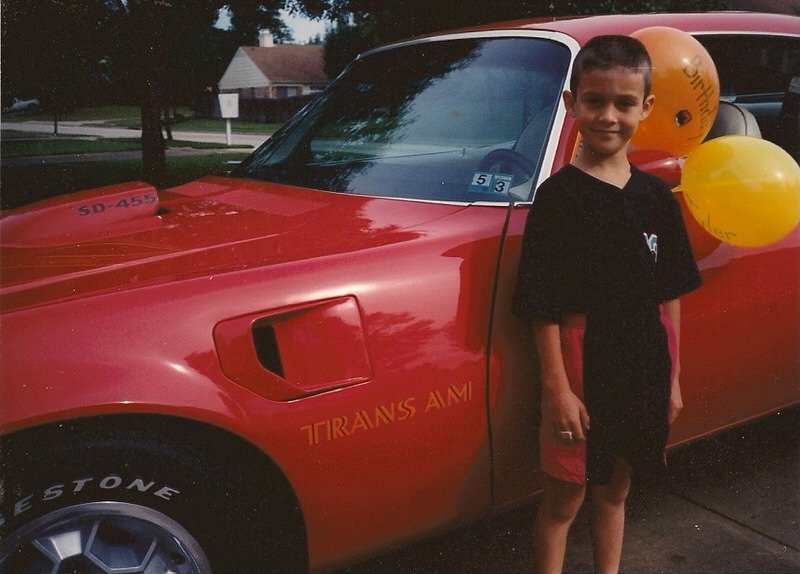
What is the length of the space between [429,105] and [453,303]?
0.99 metres

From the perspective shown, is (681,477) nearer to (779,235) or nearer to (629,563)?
(629,563)

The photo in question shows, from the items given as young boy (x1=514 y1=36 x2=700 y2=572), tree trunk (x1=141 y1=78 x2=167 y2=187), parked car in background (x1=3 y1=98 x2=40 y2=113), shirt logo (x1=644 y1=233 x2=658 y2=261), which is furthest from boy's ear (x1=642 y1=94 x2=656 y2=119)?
parked car in background (x1=3 y1=98 x2=40 y2=113)

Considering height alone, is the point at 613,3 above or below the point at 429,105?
above

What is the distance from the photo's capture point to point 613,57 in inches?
68.1

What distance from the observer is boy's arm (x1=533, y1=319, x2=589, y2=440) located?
5.73 ft

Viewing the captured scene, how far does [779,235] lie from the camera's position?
219 centimetres

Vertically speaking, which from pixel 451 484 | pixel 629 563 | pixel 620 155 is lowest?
pixel 629 563

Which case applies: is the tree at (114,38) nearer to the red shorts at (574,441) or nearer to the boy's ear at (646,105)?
the boy's ear at (646,105)

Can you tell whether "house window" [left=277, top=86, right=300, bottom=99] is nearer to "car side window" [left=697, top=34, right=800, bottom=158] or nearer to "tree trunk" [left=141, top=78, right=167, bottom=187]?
"tree trunk" [left=141, top=78, right=167, bottom=187]

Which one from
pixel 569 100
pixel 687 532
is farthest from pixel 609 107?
pixel 687 532

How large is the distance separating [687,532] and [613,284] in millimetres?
1342

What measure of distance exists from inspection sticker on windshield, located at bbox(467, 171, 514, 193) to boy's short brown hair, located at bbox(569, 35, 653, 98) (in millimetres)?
424

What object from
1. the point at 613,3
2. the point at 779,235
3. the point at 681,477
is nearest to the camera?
the point at 779,235

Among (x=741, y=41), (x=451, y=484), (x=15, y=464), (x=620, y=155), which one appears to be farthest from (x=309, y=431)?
(x=741, y=41)
